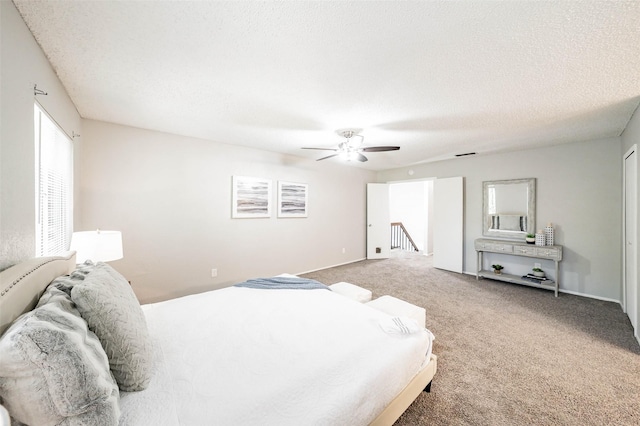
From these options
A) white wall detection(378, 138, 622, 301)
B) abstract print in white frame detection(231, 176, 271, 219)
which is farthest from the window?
white wall detection(378, 138, 622, 301)

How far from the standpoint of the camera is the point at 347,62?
5.76 feet

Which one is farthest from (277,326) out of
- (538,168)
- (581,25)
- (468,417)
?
(538,168)

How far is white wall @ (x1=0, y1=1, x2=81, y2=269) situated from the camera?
1.17m

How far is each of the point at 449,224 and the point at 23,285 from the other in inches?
224

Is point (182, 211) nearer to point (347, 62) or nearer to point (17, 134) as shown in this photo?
point (17, 134)

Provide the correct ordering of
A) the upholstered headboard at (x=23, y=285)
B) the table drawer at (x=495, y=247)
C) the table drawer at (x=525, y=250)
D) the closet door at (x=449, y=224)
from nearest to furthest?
the upholstered headboard at (x=23, y=285) → the table drawer at (x=525, y=250) → the table drawer at (x=495, y=247) → the closet door at (x=449, y=224)

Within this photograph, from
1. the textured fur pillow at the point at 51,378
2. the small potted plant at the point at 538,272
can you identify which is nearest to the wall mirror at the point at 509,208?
the small potted plant at the point at 538,272

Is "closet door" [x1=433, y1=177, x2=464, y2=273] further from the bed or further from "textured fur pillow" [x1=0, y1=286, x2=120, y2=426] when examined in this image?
"textured fur pillow" [x1=0, y1=286, x2=120, y2=426]

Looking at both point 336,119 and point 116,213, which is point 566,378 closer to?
point 336,119

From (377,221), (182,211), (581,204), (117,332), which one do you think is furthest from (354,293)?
(581,204)

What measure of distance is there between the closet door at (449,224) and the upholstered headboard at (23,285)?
5603 millimetres

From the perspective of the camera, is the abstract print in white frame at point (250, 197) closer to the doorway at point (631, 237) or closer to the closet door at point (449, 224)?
the closet door at point (449, 224)

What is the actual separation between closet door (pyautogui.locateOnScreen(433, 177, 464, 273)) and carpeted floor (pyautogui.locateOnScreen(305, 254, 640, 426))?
47.2 inches

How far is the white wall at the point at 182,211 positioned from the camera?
296 centimetres
